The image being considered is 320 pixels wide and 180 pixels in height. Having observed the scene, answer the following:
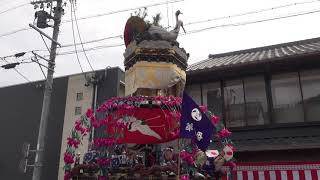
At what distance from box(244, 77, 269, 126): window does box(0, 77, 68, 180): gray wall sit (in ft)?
60.6

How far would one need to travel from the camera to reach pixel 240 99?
58.4 ft

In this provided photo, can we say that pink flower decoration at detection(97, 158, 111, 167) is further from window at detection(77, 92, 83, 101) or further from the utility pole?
window at detection(77, 92, 83, 101)

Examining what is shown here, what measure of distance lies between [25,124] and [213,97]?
21.0 metres

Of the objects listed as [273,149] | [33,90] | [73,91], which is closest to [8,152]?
[33,90]

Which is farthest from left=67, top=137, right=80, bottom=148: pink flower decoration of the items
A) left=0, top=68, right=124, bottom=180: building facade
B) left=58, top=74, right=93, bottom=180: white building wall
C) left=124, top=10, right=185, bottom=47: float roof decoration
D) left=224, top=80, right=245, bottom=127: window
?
left=58, top=74, right=93, bottom=180: white building wall

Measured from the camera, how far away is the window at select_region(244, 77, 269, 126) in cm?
1695

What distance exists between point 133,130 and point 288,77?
34.4 ft

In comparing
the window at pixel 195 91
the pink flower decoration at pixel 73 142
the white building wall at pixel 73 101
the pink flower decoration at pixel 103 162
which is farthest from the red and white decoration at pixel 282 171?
the white building wall at pixel 73 101

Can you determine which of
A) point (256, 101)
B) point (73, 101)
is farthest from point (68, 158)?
point (73, 101)

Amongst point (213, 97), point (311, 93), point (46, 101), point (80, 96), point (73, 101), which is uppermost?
point (80, 96)

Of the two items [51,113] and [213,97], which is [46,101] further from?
[51,113]

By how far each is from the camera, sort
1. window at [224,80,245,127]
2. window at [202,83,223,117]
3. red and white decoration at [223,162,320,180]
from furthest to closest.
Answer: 1. window at [202,83,223,117]
2. window at [224,80,245,127]
3. red and white decoration at [223,162,320,180]

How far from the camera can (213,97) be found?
60.4ft

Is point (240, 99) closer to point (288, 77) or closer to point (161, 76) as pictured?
point (288, 77)
